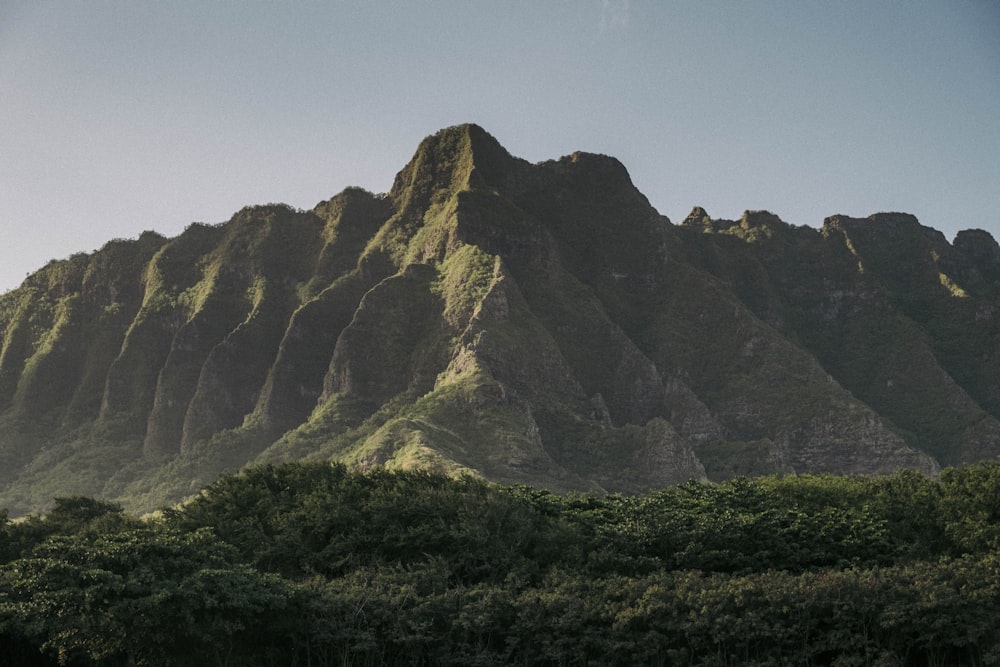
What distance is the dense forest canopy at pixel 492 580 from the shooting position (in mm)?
44812

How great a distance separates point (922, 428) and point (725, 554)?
14081 centimetres

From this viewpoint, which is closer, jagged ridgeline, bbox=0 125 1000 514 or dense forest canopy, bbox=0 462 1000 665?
dense forest canopy, bbox=0 462 1000 665

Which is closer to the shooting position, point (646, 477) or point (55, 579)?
point (55, 579)

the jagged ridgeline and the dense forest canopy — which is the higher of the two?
the jagged ridgeline

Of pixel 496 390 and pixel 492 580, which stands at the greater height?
pixel 496 390

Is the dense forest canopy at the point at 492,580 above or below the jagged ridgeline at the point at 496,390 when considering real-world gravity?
below

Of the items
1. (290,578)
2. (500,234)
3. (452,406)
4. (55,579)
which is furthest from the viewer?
(500,234)

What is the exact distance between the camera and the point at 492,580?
54688 millimetres

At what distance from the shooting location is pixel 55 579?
43562 mm

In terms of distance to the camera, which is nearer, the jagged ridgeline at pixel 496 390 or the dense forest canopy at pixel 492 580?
the dense forest canopy at pixel 492 580

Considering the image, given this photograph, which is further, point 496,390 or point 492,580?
point 496,390

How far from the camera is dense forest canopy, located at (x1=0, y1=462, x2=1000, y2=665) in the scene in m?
44.8

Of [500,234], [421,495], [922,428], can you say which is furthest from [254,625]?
[922,428]

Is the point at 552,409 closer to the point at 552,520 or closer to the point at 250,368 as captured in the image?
the point at 250,368
